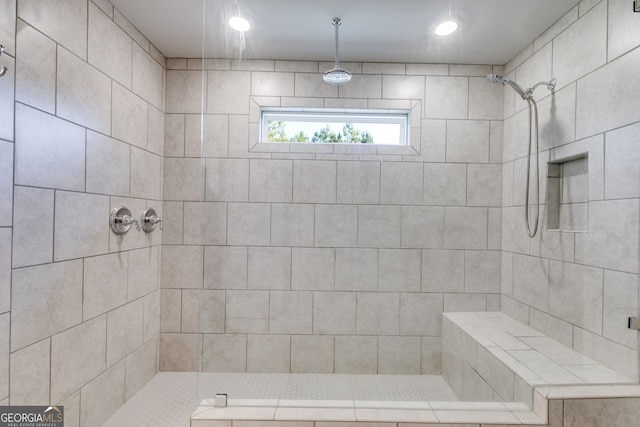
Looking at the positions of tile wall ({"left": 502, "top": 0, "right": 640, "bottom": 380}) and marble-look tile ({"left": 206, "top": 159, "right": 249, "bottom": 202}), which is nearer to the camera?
tile wall ({"left": 502, "top": 0, "right": 640, "bottom": 380})

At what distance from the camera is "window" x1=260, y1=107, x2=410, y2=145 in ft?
6.21

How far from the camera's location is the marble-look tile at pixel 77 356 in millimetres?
1405

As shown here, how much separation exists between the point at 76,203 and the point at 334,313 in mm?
1412

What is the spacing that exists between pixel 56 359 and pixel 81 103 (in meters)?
1.14

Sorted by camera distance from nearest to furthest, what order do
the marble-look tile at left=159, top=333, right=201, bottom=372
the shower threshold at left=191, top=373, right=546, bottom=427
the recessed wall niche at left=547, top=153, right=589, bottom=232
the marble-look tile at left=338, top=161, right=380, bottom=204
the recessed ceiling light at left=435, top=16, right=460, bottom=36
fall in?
the shower threshold at left=191, top=373, right=546, bottom=427, the recessed wall niche at left=547, top=153, right=589, bottom=232, the recessed ceiling light at left=435, top=16, right=460, bottom=36, the marble-look tile at left=338, top=161, right=380, bottom=204, the marble-look tile at left=159, top=333, right=201, bottom=372

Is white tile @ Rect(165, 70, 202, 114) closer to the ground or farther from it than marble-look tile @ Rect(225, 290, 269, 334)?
farther from it

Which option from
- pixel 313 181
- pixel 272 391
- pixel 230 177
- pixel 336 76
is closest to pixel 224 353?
pixel 272 391

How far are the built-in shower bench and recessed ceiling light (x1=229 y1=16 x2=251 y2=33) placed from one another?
199 centimetres

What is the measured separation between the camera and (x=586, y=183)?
1.65m

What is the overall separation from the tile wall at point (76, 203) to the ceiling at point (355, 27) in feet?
1.03

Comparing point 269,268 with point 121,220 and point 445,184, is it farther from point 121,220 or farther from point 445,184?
point 445,184

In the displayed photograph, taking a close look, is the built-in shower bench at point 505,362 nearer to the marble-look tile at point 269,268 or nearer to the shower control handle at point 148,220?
the marble-look tile at point 269,268

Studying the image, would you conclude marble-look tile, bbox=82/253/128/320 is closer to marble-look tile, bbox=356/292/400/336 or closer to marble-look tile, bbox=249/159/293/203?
marble-look tile, bbox=249/159/293/203

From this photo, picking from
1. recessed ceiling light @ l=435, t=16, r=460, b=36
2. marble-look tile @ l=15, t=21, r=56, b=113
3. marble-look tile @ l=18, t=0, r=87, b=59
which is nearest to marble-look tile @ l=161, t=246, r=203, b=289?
marble-look tile @ l=15, t=21, r=56, b=113
